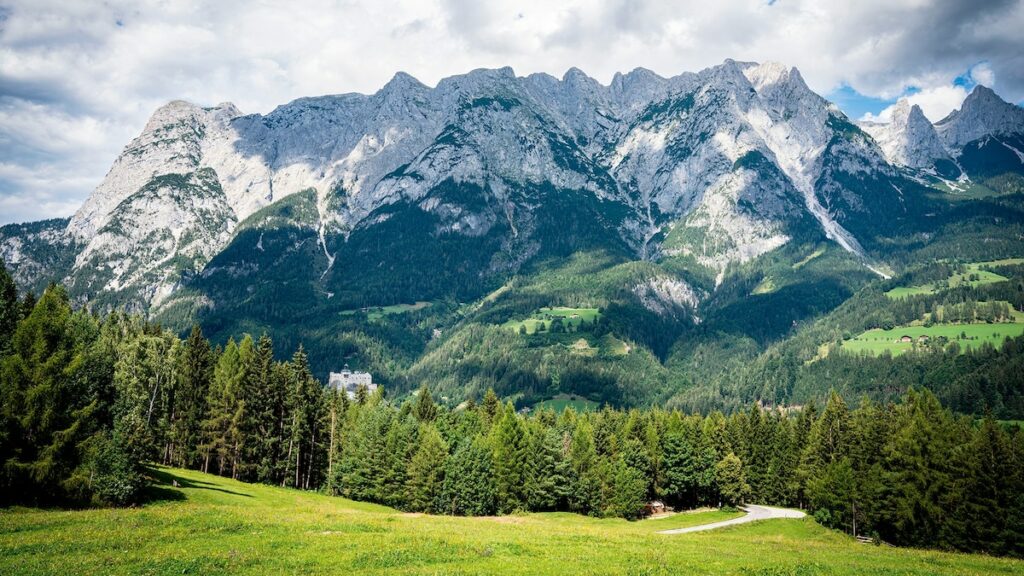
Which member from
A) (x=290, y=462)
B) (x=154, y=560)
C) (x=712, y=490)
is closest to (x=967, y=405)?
(x=712, y=490)

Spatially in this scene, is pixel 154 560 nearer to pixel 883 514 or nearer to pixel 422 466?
pixel 422 466

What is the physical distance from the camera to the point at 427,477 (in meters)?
76.9

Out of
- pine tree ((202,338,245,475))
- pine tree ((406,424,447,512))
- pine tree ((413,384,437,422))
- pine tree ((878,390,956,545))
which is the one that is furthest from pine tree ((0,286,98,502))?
pine tree ((878,390,956,545))

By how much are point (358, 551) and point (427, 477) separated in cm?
4732

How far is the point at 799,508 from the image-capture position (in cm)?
11150

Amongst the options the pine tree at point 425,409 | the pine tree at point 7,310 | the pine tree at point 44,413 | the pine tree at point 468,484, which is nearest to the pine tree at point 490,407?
the pine tree at point 425,409

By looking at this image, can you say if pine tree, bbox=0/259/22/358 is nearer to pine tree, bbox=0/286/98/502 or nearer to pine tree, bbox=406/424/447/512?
pine tree, bbox=0/286/98/502

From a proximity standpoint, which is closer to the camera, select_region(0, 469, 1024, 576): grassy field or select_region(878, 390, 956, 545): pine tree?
select_region(0, 469, 1024, 576): grassy field

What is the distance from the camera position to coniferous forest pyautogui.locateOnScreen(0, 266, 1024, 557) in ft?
140

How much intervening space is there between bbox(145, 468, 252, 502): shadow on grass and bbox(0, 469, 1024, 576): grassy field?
2.33 meters

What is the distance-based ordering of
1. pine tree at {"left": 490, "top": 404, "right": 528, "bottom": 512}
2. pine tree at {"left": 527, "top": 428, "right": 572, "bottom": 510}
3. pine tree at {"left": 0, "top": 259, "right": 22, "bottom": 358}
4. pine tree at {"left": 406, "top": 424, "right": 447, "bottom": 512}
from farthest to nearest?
pine tree at {"left": 527, "top": 428, "right": 572, "bottom": 510}, pine tree at {"left": 490, "top": 404, "right": 528, "bottom": 512}, pine tree at {"left": 406, "top": 424, "right": 447, "bottom": 512}, pine tree at {"left": 0, "top": 259, "right": 22, "bottom": 358}

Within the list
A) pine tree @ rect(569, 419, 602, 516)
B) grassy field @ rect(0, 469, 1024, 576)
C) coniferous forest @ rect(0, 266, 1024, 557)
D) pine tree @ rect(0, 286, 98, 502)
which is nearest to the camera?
grassy field @ rect(0, 469, 1024, 576)

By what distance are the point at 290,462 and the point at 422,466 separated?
64.5 feet

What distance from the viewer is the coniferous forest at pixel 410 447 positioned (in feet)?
140
